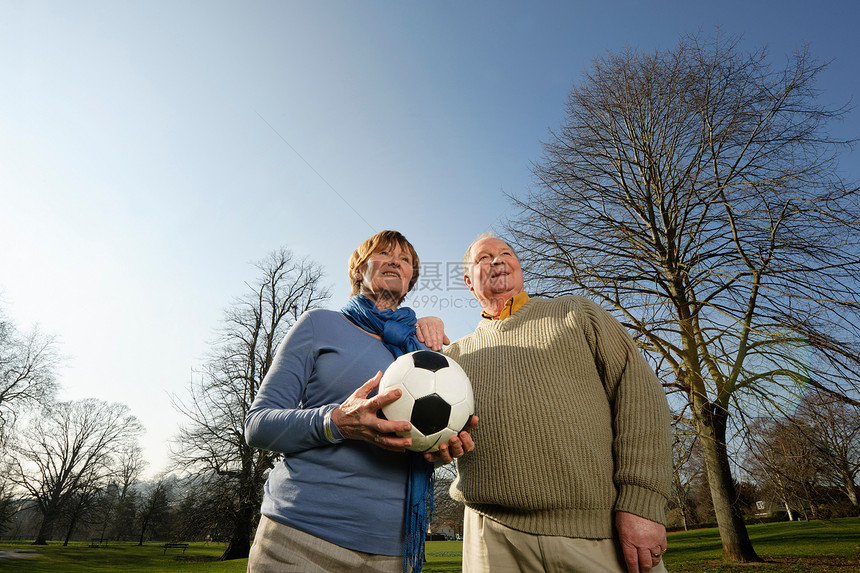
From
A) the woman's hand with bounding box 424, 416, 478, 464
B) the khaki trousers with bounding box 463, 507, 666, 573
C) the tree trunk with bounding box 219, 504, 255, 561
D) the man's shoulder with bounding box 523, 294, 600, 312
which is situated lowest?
the tree trunk with bounding box 219, 504, 255, 561

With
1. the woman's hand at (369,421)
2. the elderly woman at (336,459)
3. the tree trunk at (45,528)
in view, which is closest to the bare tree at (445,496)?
the elderly woman at (336,459)

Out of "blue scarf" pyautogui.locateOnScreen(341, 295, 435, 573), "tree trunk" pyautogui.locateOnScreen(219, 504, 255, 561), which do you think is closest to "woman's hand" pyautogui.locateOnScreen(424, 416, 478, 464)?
"blue scarf" pyautogui.locateOnScreen(341, 295, 435, 573)

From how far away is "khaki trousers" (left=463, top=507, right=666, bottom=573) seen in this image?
79.1 inches

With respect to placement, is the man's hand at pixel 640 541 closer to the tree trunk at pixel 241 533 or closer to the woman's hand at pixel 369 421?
the woman's hand at pixel 369 421

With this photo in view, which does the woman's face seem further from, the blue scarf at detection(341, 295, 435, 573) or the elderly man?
the elderly man

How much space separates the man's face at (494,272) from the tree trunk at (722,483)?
748cm

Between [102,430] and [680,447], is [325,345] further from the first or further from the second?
[102,430]

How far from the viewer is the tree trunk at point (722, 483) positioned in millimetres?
8758

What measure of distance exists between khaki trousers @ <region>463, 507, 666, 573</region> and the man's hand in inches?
3.0

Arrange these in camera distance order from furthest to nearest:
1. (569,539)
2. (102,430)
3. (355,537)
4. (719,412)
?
(102,430) → (719,412) → (569,539) → (355,537)

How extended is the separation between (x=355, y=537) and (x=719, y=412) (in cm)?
992

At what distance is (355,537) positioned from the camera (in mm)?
1787

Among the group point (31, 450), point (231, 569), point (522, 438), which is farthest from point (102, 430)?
point (522, 438)

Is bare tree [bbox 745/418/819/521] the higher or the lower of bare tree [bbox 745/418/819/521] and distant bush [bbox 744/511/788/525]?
the higher
